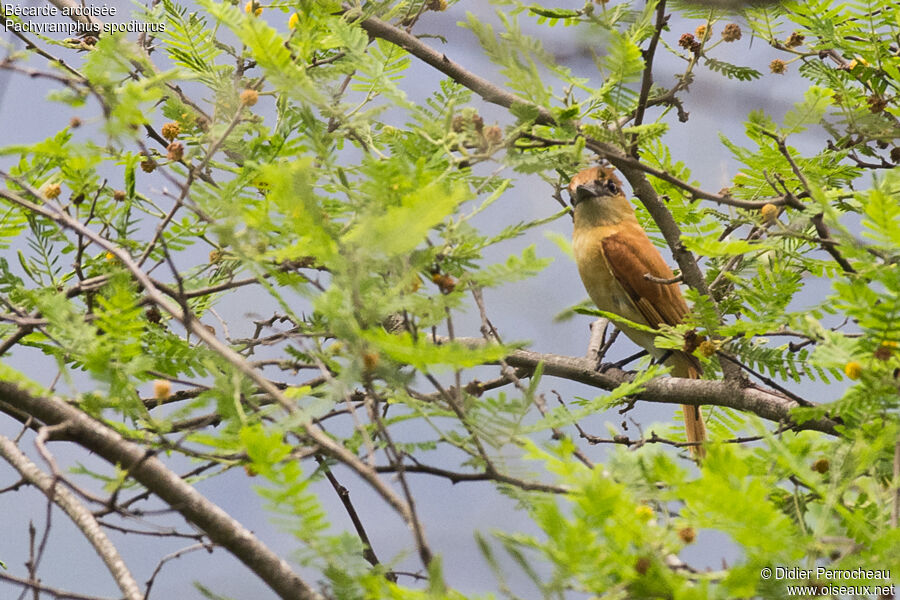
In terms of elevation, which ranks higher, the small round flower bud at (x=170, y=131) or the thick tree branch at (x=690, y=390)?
the small round flower bud at (x=170, y=131)

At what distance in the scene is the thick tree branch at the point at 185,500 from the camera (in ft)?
6.49

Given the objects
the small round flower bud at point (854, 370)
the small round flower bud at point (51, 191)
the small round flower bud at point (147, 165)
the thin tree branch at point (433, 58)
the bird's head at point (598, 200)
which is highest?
the bird's head at point (598, 200)

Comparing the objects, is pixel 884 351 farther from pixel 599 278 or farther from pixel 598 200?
pixel 598 200

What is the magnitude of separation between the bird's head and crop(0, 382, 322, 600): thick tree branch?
3734 mm

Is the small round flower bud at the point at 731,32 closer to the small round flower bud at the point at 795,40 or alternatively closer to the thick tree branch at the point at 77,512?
the small round flower bud at the point at 795,40

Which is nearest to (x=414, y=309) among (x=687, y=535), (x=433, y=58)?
(x=687, y=535)

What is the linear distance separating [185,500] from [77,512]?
0.34 meters

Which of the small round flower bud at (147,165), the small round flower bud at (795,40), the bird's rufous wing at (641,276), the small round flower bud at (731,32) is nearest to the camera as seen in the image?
the small round flower bud at (147,165)

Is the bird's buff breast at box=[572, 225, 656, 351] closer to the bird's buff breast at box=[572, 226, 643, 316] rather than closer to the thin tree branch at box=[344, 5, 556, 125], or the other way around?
the bird's buff breast at box=[572, 226, 643, 316]

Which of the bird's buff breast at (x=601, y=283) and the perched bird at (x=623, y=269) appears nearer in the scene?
the perched bird at (x=623, y=269)

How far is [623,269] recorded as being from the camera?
195 inches

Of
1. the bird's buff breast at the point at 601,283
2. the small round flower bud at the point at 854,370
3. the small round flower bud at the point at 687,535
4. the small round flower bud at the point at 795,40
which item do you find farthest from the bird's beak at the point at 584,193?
the small round flower bud at the point at 687,535

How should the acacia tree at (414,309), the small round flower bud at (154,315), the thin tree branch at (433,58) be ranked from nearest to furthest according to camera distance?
the acacia tree at (414,309) < the small round flower bud at (154,315) < the thin tree branch at (433,58)

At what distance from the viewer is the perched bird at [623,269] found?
4883 mm
